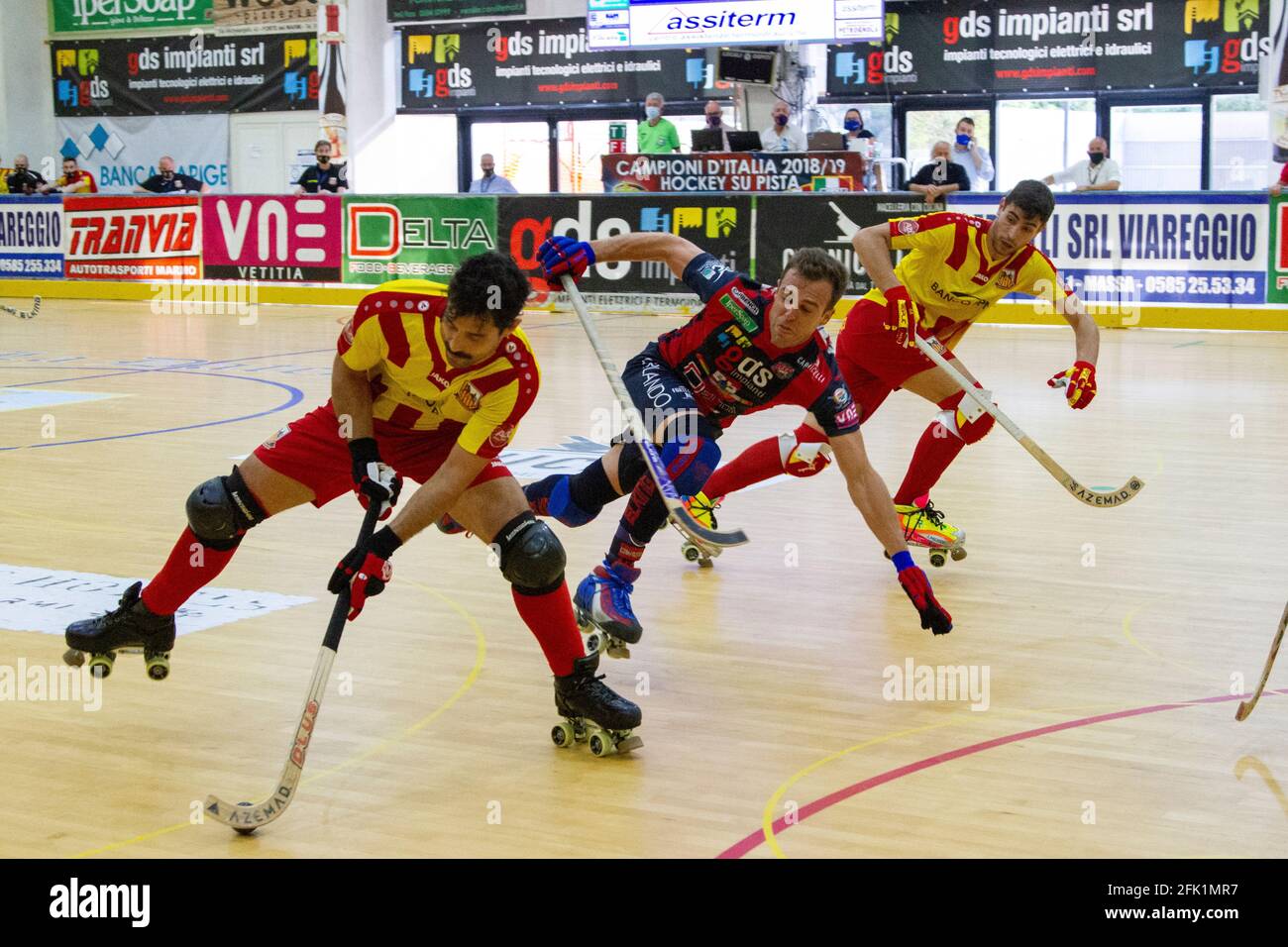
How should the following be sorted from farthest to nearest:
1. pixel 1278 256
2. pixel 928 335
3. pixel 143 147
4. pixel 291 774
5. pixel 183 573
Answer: pixel 143 147 → pixel 1278 256 → pixel 928 335 → pixel 183 573 → pixel 291 774

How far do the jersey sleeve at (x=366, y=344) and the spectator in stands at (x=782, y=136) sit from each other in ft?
53.4

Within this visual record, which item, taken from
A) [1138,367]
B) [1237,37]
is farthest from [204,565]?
[1237,37]

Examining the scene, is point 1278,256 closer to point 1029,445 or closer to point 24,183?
point 1029,445

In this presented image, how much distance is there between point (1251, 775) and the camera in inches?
177

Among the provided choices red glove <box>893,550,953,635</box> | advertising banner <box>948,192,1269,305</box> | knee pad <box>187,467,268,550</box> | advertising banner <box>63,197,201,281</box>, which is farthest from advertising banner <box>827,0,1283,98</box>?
knee pad <box>187,467,268,550</box>

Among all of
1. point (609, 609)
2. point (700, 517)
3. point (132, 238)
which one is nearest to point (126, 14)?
point (132, 238)

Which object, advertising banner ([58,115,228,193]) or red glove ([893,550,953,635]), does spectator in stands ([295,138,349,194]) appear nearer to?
advertising banner ([58,115,228,193])

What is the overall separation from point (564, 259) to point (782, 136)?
15531 mm

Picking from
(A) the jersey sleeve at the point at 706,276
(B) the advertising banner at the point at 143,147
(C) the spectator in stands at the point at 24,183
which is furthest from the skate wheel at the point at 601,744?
(B) the advertising banner at the point at 143,147

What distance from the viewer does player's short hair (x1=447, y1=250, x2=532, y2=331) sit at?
4438 millimetres

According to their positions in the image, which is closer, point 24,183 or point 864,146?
point 864,146

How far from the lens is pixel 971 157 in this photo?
21891 millimetres

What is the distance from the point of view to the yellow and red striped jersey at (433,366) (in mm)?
4711

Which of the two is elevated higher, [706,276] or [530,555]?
[706,276]
